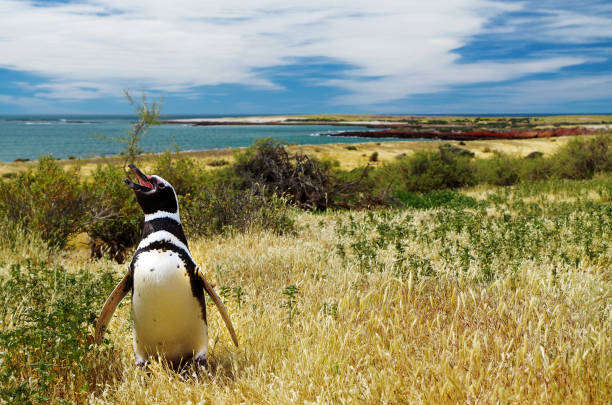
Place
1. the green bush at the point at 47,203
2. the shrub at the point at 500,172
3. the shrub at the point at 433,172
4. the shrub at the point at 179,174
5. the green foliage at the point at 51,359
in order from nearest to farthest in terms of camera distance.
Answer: the green foliage at the point at 51,359 → the green bush at the point at 47,203 → the shrub at the point at 179,174 → the shrub at the point at 433,172 → the shrub at the point at 500,172

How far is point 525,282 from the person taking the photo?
13.6 feet

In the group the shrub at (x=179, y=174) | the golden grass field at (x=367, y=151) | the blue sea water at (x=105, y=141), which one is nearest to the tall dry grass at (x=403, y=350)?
the shrub at (x=179, y=174)

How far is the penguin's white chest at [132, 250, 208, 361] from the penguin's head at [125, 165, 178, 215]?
28 cm

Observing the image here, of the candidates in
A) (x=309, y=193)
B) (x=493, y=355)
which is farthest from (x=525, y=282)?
(x=309, y=193)

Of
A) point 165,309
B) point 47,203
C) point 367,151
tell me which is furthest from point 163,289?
point 367,151

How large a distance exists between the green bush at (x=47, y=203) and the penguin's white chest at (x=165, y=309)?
19.6 ft

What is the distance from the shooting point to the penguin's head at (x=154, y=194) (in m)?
2.81

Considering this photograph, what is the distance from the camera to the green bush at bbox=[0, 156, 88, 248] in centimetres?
812

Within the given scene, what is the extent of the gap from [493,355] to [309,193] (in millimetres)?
9820

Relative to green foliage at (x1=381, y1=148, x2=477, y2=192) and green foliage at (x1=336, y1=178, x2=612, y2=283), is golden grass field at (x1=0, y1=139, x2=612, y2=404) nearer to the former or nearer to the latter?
green foliage at (x1=336, y1=178, x2=612, y2=283)

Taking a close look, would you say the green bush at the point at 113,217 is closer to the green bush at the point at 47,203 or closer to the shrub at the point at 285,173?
the green bush at the point at 47,203

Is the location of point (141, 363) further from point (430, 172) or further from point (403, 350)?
point (430, 172)

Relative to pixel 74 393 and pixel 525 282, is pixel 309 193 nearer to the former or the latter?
pixel 525 282

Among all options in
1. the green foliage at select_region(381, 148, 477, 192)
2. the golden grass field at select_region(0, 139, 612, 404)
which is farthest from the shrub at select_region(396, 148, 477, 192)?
the golden grass field at select_region(0, 139, 612, 404)
